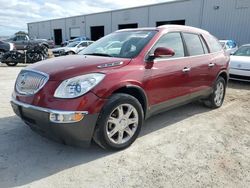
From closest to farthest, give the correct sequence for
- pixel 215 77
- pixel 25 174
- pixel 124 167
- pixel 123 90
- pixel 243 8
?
pixel 25 174, pixel 124 167, pixel 123 90, pixel 215 77, pixel 243 8

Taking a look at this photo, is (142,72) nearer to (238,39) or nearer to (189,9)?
(238,39)

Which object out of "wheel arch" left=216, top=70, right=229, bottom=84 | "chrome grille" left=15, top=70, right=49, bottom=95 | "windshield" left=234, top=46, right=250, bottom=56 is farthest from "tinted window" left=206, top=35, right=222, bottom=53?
"windshield" left=234, top=46, right=250, bottom=56

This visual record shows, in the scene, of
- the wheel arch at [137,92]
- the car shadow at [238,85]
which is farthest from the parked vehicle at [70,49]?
the wheel arch at [137,92]

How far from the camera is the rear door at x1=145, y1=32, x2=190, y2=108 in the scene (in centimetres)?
398

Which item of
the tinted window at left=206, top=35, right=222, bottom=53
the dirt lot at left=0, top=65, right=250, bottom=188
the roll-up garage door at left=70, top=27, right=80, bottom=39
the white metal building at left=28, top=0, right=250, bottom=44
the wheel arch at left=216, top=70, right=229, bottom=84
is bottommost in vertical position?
the dirt lot at left=0, top=65, right=250, bottom=188

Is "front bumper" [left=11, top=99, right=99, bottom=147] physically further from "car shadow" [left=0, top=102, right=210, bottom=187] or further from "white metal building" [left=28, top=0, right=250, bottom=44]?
"white metal building" [left=28, top=0, right=250, bottom=44]

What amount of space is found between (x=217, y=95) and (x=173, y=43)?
80.7 inches

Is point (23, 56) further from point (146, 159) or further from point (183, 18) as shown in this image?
point (183, 18)

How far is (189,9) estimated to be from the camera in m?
24.3

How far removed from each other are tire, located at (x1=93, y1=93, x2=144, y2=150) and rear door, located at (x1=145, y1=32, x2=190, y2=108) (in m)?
0.40

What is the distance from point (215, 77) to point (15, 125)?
4.08 m

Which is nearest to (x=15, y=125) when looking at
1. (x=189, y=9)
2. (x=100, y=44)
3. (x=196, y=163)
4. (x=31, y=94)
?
(x=31, y=94)

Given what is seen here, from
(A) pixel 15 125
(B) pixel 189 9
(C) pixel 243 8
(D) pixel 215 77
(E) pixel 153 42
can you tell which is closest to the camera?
(E) pixel 153 42

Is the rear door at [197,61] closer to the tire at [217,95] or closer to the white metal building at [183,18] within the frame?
the tire at [217,95]
